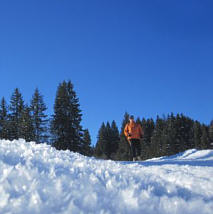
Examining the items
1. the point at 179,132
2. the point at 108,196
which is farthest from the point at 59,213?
the point at 179,132

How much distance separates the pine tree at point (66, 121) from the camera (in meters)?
28.1

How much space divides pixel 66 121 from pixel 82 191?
2683 centimetres

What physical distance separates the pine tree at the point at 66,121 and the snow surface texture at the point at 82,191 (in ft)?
81.2

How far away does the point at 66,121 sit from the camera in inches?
1144

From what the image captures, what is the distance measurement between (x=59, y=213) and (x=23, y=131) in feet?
97.7

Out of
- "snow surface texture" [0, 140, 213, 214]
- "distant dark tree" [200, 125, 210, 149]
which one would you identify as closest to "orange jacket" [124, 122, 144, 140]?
"snow surface texture" [0, 140, 213, 214]

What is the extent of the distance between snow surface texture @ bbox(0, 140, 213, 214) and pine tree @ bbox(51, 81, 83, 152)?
974 inches

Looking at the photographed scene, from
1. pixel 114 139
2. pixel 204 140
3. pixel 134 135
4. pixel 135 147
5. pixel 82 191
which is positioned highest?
pixel 114 139

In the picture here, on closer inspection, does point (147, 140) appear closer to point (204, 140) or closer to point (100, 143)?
point (100, 143)

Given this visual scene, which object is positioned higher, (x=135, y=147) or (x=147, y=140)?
(x=147, y=140)

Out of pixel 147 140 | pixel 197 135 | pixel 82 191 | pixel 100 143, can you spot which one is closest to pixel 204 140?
pixel 197 135

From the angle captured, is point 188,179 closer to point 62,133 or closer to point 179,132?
point 62,133

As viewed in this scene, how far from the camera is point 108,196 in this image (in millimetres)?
2699

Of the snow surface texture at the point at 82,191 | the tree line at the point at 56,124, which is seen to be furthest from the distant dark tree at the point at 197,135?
the snow surface texture at the point at 82,191
